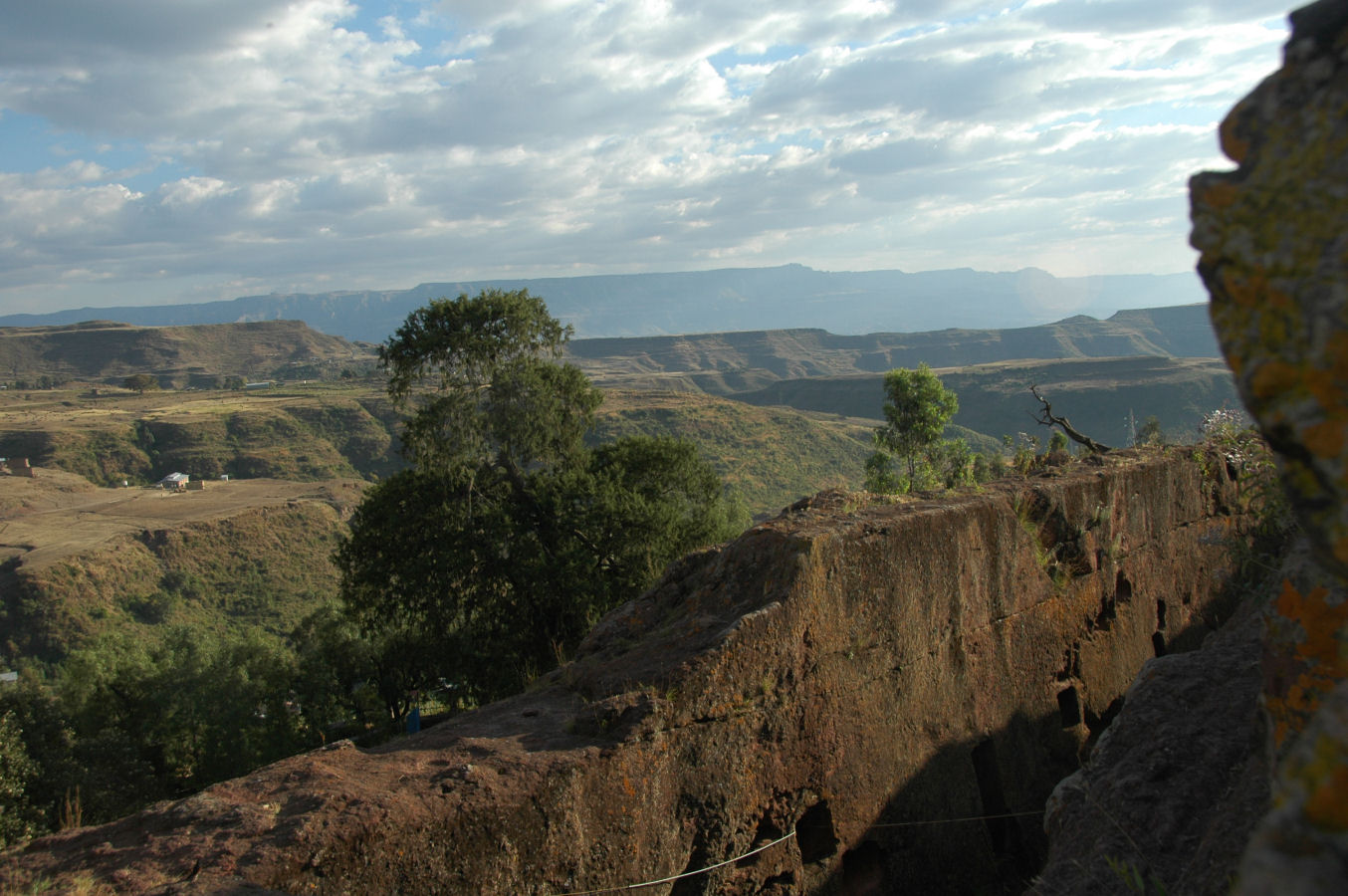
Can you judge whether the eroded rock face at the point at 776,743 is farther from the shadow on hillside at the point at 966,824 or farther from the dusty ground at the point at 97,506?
the dusty ground at the point at 97,506

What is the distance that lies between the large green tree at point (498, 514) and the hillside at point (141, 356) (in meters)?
145

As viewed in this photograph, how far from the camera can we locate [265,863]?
4160mm

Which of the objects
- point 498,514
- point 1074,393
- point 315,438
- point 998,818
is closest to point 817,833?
point 998,818

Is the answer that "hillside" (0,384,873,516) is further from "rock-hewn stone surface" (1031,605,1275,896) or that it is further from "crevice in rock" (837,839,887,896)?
"rock-hewn stone surface" (1031,605,1275,896)

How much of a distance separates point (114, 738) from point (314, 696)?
4.34 m

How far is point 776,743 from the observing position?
6.25 meters

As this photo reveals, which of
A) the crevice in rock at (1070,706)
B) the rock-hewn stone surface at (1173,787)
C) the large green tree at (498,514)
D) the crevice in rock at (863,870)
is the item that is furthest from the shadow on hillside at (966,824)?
the large green tree at (498,514)

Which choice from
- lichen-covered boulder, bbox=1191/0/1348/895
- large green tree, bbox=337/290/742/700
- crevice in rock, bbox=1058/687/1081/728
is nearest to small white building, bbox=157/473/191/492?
large green tree, bbox=337/290/742/700

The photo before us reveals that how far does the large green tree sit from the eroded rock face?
9706 mm

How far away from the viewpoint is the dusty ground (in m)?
50.1

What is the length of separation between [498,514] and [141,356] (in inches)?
6948

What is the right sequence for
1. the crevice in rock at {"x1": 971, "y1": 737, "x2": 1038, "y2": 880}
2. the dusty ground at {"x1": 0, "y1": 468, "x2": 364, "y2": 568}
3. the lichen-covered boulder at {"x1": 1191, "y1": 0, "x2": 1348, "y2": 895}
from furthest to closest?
1. the dusty ground at {"x1": 0, "y1": 468, "x2": 364, "y2": 568}
2. the crevice in rock at {"x1": 971, "y1": 737, "x2": 1038, "y2": 880}
3. the lichen-covered boulder at {"x1": 1191, "y1": 0, "x2": 1348, "y2": 895}

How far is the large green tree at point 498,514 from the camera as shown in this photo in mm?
17516

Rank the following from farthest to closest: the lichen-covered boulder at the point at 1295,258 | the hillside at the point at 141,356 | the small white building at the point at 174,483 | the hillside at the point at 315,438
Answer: the hillside at the point at 141,356 → the hillside at the point at 315,438 → the small white building at the point at 174,483 → the lichen-covered boulder at the point at 1295,258
